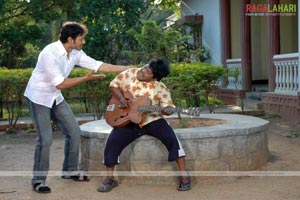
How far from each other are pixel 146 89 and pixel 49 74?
3.34ft

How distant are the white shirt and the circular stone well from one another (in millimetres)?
828

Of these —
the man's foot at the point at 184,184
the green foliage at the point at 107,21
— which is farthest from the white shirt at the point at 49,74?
the green foliage at the point at 107,21

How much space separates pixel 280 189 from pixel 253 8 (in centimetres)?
949

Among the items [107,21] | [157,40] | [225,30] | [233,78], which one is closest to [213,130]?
[157,40]

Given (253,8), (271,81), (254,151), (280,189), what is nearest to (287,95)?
(271,81)

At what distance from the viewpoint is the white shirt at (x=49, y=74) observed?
4969 millimetres

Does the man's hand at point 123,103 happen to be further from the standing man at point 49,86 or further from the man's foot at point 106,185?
the man's foot at point 106,185

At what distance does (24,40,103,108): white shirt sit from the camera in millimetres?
4969

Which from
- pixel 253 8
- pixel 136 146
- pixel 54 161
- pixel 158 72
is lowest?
pixel 54 161

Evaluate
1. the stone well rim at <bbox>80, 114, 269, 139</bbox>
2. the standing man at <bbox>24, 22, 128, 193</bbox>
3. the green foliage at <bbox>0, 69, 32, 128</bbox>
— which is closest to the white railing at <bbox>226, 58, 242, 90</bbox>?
the green foliage at <bbox>0, 69, 32, 128</bbox>

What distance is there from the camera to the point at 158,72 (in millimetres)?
5254

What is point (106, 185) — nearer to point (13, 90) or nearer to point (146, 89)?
point (146, 89)

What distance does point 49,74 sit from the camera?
498cm

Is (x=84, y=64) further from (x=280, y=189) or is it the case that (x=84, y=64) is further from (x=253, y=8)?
(x=253, y=8)
